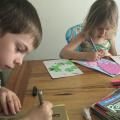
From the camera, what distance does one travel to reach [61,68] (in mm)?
1416

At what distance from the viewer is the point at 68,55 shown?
1.66 metres

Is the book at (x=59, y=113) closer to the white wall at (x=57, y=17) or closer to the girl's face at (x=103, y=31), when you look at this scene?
the girl's face at (x=103, y=31)

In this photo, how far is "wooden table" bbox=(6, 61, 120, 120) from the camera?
109 centimetres

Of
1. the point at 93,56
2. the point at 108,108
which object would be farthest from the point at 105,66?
the point at 108,108

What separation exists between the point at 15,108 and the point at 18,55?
0.79ft

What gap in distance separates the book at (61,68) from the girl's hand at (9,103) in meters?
0.30

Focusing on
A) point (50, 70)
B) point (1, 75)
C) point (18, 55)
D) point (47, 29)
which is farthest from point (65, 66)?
point (47, 29)

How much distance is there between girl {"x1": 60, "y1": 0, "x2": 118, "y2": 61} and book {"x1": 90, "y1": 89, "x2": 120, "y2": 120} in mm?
577

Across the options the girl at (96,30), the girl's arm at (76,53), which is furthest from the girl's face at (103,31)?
the girl's arm at (76,53)

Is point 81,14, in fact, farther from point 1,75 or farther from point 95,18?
point 1,75

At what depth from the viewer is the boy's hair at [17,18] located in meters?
0.85

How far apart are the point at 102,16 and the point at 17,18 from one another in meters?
0.97

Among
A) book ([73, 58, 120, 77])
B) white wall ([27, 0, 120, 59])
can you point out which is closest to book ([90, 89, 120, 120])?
book ([73, 58, 120, 77])

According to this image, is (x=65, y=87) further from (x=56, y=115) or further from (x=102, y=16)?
(x=102, y=16)
